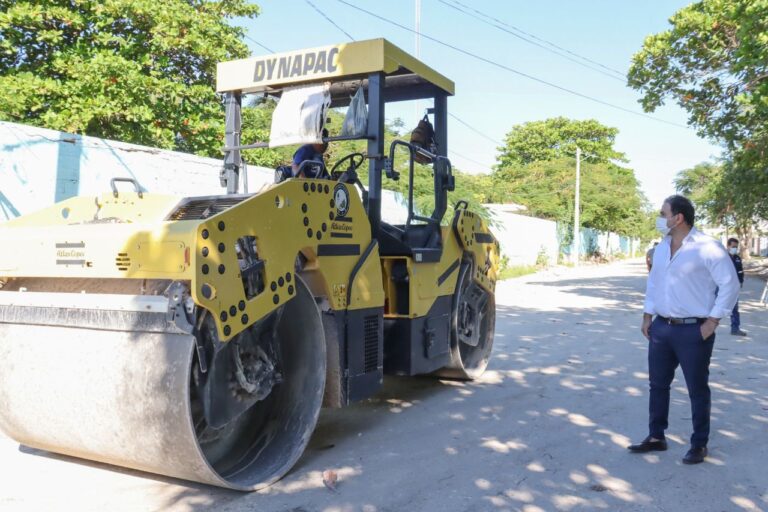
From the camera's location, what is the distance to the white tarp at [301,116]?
15.8 ft

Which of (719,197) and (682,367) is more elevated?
(719,197)

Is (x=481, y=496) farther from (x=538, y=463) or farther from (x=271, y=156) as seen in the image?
(x=271, y=156)

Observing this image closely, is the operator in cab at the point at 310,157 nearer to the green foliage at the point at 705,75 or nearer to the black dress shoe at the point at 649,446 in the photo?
the black dress shoe at the point at 649,446

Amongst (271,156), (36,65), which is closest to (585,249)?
(271,156)

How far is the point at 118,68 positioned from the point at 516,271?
18.1m

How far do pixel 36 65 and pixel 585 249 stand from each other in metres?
36.2

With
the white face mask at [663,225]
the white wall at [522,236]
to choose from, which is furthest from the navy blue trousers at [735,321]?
the white wall at [522,236]

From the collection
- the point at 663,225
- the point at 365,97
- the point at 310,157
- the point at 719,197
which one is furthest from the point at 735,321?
the point at 719,197

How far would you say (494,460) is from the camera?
4.39 m

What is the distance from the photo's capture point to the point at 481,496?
380 cm

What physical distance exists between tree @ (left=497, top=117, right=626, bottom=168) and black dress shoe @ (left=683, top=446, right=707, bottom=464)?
158 feet

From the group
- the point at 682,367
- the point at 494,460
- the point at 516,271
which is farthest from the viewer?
the point at 516,271

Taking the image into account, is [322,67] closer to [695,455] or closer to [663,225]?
[663,225]

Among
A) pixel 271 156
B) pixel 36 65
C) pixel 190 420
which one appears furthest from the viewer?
pixel 271 156
